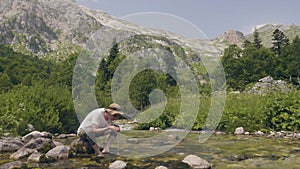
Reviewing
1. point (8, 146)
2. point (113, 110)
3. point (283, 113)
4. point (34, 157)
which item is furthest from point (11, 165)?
point (283, 113)

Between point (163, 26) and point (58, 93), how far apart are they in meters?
7.68

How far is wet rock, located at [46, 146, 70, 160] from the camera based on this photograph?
9.09m

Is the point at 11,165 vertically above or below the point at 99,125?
below

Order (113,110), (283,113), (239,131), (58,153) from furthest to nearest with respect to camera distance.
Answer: (239,131) → (283,113) → (113,110) → (58,153)

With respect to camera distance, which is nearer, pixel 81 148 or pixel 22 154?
pixel 22 154

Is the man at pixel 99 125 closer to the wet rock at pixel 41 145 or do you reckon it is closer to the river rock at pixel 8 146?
the wet rock at pixel 41 145

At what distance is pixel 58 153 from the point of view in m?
9.16

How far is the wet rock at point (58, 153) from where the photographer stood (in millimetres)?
9094

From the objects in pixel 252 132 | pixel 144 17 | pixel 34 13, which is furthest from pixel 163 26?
pixel 34 13

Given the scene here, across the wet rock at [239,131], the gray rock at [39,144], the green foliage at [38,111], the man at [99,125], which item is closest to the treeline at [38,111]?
the green foliage at [38,111]

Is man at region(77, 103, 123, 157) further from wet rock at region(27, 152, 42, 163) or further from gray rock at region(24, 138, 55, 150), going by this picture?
wet rock at region(27, 152, 42, 163)

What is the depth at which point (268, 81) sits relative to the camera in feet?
144

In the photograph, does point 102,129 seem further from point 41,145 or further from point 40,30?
point 40,30

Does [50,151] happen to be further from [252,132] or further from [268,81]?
[268,81]
